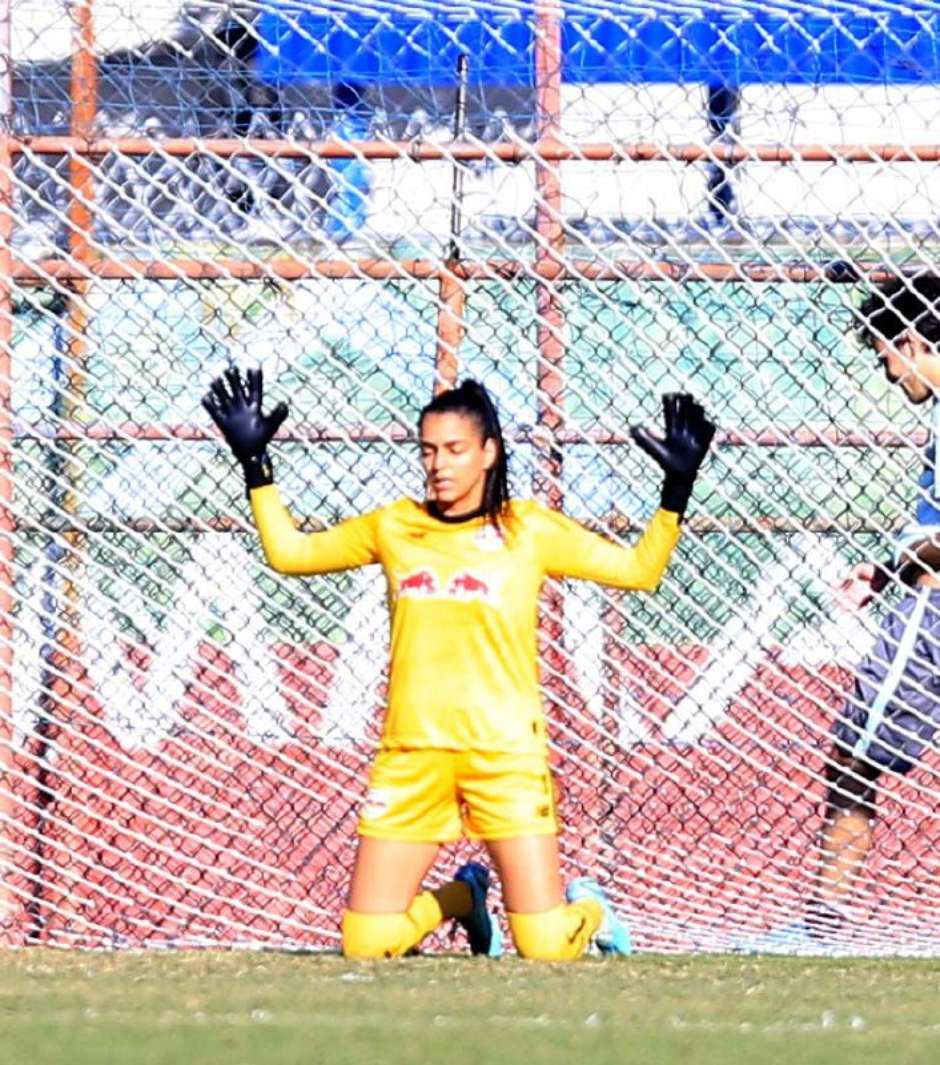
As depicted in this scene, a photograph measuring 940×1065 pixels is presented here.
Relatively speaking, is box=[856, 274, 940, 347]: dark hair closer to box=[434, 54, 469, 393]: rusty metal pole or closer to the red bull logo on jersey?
box=[434, 54, 469, 393]: rusty metal pole

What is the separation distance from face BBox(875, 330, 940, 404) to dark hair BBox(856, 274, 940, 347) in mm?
34

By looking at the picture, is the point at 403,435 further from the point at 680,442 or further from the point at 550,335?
the point at 680,442

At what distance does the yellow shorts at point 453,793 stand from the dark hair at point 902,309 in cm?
170

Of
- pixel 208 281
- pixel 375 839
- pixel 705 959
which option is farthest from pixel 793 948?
pixel 208 281

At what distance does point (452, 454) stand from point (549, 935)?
108cm

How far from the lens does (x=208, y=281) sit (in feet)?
21.5

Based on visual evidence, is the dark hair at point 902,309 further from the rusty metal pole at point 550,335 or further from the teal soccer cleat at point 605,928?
the teal soccer cleat at point 605,928

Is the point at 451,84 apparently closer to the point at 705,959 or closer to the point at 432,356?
the point at 432,356

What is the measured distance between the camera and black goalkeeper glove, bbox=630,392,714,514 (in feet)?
17.2

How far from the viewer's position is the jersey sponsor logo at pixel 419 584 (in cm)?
533

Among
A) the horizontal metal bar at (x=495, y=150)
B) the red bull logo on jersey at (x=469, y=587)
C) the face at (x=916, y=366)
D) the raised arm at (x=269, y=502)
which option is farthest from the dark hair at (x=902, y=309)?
the raised arm at (x=269, y=502)

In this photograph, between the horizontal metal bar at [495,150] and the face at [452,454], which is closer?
the face at [452,454]

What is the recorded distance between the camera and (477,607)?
5.31 metres

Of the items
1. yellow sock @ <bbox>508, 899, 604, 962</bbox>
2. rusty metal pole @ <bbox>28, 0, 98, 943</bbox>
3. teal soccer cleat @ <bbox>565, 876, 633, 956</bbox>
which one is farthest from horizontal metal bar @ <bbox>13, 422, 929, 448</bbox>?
yellow sock @ <bbox>508, 899, 604, 962</bbox>
